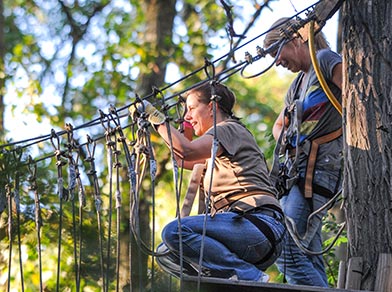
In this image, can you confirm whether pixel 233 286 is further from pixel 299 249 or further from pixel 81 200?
pixel 299 249

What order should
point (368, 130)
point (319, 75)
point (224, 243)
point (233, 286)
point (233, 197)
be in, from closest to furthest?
1. point (233, 286)
2. point (368, 130)
3. point (224, 243)
4. point (233, 197)
5. point (319, 75)

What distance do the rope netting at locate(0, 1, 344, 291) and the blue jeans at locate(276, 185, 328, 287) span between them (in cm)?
49

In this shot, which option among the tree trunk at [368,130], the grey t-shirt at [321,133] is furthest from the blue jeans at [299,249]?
the tree trunk at [368,130]

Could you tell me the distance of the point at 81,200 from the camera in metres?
3.78

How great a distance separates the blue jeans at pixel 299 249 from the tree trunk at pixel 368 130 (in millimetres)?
679

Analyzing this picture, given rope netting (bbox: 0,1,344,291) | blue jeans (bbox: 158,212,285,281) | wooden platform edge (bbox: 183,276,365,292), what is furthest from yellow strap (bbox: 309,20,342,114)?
wooden platform edge (bbox: 183,276,365,292)

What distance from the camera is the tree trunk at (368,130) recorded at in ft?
11.1

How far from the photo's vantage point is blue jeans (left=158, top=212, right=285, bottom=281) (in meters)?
3.65

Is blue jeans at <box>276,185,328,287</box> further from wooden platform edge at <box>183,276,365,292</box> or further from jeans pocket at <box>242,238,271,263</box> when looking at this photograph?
wooden platform edge at <box>183,276,365,292</box>

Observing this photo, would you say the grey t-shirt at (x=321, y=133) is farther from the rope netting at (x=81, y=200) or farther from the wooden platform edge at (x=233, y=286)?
the wooden platform edge at (x=233, y=286)

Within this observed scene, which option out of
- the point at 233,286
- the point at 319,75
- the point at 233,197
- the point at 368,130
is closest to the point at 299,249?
the point at 233,197

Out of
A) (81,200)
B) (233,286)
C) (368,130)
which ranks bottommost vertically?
(233,286)

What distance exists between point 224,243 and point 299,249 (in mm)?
566

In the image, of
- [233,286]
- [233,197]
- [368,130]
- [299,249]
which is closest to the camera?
[233,286]
